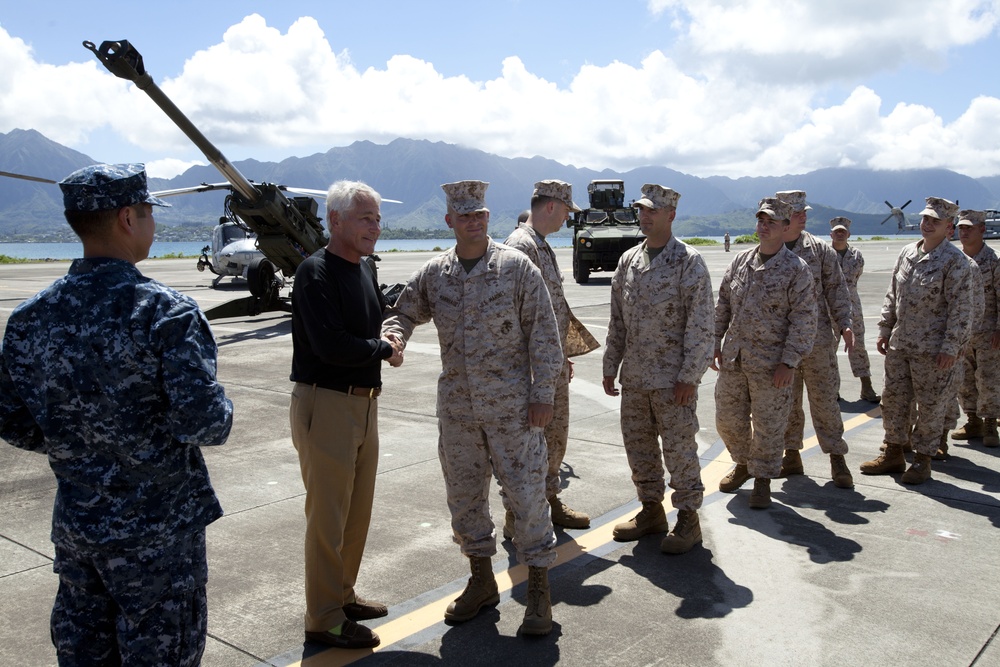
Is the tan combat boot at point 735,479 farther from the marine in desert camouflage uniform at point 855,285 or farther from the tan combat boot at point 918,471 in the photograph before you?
the marine in desert camouflage uniform at point 855,285

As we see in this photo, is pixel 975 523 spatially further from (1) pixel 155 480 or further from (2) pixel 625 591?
(1) pixel 155 480

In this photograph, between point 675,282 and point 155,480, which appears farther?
point 675,282

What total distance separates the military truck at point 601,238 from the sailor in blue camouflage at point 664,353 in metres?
18.5

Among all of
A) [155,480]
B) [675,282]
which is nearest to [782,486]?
[675,282]

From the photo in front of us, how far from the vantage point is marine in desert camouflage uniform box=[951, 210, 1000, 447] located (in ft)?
22.7

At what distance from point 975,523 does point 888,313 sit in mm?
1927

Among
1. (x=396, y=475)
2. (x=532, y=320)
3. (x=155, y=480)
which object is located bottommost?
(x=396, y=475)

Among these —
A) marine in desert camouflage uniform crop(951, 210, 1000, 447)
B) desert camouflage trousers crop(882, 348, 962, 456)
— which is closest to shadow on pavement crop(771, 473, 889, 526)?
desert camouflage trousers crop(882, 348, 962, 456)

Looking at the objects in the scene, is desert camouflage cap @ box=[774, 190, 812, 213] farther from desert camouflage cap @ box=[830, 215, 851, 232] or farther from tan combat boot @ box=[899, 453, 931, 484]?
desert camouflage cap @ box=[830, 215, 851, 232]

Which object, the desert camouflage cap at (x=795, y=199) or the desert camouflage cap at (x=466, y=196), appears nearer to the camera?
the desert camouflage cap at (x=466, y=196)

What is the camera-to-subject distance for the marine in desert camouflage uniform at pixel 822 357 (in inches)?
232

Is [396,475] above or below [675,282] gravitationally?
below

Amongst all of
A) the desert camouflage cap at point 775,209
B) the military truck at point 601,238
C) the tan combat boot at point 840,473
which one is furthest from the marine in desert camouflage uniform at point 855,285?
the military truck at point 601,238

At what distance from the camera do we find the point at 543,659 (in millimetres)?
3475
